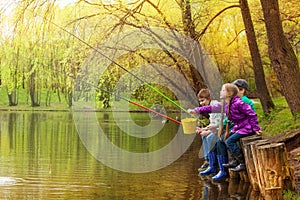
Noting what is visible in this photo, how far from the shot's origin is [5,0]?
1269cm

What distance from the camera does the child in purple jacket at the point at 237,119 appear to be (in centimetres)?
930

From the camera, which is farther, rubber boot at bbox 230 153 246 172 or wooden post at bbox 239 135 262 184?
rubber boot at bbox 230 153 246 172

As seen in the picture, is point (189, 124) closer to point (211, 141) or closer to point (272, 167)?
point (211, 141)

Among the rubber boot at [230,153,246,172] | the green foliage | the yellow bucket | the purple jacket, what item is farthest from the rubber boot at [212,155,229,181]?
the green foliage

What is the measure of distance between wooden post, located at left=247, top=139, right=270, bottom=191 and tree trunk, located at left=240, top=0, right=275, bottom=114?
7.94 metres

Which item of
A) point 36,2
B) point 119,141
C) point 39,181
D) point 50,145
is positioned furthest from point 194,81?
point 39,181

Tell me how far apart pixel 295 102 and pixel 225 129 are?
2.62 meters

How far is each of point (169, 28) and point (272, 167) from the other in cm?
1117

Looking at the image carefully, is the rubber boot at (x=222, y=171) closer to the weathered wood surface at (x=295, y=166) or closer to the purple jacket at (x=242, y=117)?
the purple jacket at (x=242, y=117)

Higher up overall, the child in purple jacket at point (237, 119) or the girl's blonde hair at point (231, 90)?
the girl's blonde hair at point (231, 90)

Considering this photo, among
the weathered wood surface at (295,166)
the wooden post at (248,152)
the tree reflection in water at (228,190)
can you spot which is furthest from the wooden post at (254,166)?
the weathered wood surface at (295,166)

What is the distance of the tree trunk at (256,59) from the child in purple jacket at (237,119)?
715cm

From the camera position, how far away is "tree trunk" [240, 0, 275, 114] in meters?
16.3

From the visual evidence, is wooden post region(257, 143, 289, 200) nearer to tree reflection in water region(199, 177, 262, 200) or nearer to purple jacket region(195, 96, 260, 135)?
tree reflection in water region(199, 177, 262, 200)
